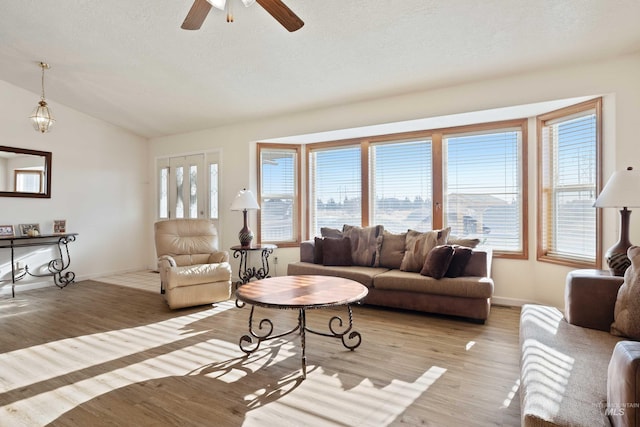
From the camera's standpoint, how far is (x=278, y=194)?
18.2 feet

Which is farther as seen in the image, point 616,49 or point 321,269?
point 321,269

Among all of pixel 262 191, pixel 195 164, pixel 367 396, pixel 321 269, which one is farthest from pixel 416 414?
pixel 195 164

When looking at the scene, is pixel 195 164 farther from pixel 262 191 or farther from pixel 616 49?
pixel 616 49

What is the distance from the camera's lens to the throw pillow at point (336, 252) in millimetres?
4367

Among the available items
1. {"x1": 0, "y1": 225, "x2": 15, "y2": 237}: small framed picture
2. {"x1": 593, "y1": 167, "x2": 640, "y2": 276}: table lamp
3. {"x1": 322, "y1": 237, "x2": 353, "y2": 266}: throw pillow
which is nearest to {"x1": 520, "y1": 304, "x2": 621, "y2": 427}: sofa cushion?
{"x1": 593, "y1": 167, "x2": 640, "y2": 276}: table lamp

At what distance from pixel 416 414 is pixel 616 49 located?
3.54m

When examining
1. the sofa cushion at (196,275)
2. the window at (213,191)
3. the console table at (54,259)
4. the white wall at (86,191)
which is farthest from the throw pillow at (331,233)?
the white wall at (86,191)

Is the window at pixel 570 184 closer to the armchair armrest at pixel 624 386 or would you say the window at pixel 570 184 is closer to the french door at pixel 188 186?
the armchair armrest at pixel 624 386

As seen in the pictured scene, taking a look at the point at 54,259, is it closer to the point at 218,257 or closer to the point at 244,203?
the point at 218,257

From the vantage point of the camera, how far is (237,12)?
3029mm

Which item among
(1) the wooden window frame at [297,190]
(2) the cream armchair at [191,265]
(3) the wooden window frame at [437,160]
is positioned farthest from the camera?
(1) the wooden window frame at [297,190]

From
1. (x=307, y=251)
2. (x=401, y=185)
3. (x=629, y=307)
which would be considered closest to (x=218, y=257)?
(x=307, y=251)

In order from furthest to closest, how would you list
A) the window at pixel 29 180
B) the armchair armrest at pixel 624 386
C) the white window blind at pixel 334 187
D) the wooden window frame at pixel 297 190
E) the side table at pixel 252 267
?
the wooden window frame at pixel 297 190 < the white window blind at pixel 334 187 < the window at pixel 29 180 < the side table at pixel 252 267 < the armchair armrest at pixel 624 386

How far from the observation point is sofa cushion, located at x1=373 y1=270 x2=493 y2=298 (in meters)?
3.35
